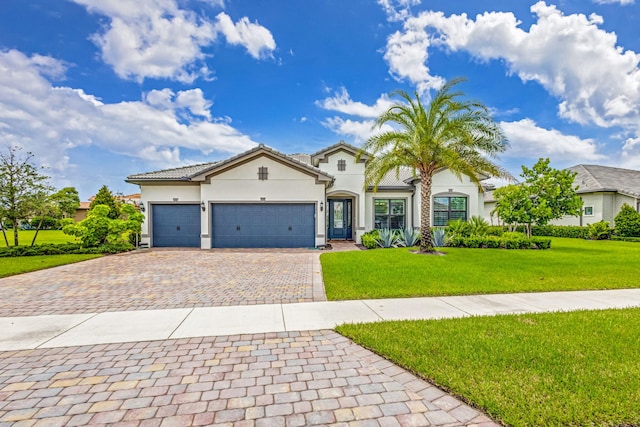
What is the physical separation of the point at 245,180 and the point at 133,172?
22.5ft

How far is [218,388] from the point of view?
127 inches

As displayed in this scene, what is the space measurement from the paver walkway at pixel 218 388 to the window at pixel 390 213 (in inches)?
618

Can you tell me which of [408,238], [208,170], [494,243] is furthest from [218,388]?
[494,243]

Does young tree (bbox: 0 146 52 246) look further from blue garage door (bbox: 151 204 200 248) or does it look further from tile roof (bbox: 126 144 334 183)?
blue garage door (bbox: 151 204 200 248)

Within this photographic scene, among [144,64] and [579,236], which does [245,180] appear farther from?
[579,236]

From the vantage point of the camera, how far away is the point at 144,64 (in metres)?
14.5

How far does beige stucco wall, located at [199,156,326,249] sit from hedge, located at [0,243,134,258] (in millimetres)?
4897

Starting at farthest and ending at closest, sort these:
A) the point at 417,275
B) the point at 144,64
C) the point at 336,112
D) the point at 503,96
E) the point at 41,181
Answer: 1. the point at 336,112
2. the point at 503,96
3. the point at 41,181
4. the point at 144,64
5. the point at 417,275

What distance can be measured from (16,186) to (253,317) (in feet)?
57.9

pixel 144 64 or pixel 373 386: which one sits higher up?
pixel 144 64

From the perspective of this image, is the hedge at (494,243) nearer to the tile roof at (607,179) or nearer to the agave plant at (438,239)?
the agave plant at (438,239)

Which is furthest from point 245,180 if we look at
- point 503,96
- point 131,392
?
point 503,96

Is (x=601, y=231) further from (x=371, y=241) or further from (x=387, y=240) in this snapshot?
(x=371, y=241)

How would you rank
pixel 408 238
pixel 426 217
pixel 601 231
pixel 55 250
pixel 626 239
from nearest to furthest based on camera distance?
pixel 426 217, pixel 55 250, pixel 408 238, pixel 626 239, pixel 601 231
